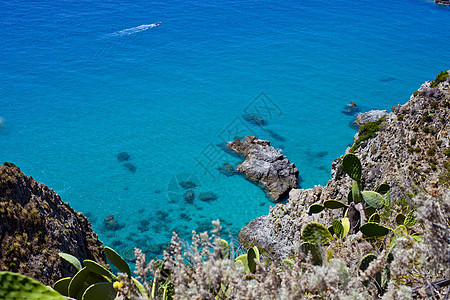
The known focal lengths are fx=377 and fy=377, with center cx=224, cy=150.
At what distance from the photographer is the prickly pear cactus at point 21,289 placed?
2430 millimetres

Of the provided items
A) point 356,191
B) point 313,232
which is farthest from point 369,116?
point 313,232

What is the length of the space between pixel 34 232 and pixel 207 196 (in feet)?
35.7

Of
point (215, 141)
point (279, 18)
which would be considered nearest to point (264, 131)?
point (215, 141)

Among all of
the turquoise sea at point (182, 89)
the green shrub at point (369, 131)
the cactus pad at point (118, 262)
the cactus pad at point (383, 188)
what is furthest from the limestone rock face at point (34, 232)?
the turquoise sea at point (182, 89)

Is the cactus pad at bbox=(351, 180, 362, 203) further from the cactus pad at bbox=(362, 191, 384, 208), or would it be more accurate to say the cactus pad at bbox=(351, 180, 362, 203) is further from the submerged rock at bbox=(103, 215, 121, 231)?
the submerged rock at bbox=(103, 215, 121, 231)

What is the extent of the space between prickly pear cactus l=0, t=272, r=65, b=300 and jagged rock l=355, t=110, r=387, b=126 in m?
19.7

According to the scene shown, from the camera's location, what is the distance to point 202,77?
2711cm

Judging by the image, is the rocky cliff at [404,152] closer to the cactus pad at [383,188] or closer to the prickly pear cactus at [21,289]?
the cactus pad at [383,188]

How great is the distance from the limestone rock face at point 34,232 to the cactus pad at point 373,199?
4.61m

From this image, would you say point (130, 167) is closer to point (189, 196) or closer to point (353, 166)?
point (189, 196)

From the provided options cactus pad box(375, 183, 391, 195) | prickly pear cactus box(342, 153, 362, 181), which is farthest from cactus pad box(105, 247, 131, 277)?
cactus pad box(375, 183, 391, 195)

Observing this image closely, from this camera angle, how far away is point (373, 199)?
658 centimetres

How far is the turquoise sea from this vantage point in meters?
16.1

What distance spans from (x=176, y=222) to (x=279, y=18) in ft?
99.4
